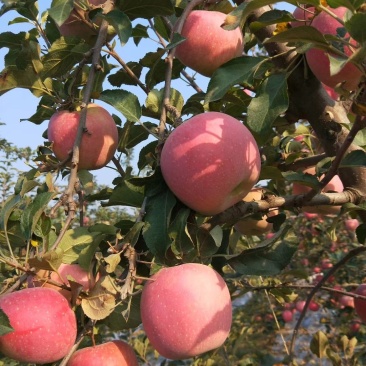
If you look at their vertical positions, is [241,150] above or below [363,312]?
above

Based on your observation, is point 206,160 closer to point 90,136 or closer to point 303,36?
point 303,36

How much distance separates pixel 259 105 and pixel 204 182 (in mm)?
185

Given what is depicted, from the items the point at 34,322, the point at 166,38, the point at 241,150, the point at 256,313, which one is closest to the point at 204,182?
the point at 241,150

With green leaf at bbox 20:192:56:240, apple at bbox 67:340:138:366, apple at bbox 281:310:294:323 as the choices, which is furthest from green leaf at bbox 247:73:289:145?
apple at bbox 281:310:294:323

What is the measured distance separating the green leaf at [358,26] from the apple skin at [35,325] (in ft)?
2.05

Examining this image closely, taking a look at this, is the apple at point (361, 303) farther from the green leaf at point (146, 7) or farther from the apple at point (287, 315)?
the apple at point (287, 315)

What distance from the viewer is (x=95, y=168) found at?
117cm

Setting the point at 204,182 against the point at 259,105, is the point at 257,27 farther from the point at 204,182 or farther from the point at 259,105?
the point at 204,182

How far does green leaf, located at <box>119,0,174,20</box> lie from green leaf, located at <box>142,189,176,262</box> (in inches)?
19.7

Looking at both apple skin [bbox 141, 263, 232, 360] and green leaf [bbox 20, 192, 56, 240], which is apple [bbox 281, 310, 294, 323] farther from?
green leaf [bbox 20, 192, 56, 240]

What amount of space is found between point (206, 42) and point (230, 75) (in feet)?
0.85

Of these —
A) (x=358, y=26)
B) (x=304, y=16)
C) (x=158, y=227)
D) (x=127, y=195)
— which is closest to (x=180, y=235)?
(x=158, y=227)

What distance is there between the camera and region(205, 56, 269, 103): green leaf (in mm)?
870

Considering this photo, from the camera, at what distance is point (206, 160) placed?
850 millimetres
